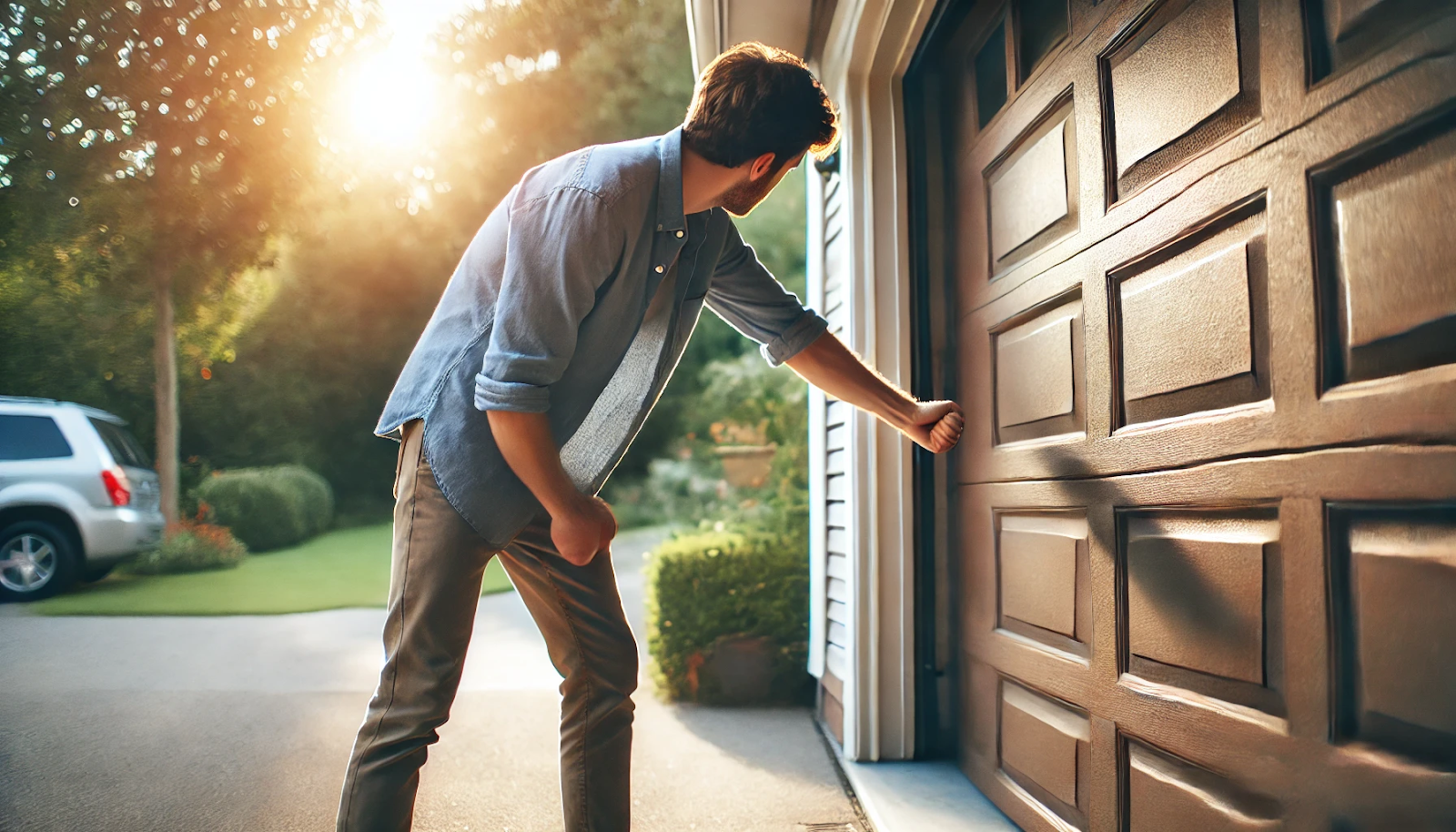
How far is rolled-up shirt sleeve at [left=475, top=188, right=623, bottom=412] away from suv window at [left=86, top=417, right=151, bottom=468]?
2.98 meters

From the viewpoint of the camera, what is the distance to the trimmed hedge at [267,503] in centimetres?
549

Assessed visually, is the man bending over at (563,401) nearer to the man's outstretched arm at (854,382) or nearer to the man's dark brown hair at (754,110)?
the man's dark brown hair at (754,110)

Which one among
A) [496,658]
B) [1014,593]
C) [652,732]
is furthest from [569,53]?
[1014,593]

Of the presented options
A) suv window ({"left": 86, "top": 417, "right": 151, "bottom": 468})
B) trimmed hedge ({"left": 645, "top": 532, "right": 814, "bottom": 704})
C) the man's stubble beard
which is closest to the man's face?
the man's stubble beard

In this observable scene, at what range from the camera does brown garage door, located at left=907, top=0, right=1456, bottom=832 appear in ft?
2.50

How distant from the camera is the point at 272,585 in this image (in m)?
5.51

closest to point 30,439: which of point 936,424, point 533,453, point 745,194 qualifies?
point 533,453

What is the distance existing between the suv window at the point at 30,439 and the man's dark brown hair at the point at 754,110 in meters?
2.83

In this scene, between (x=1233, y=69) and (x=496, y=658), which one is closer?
(x=1233, y=69)

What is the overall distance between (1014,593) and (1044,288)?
67cm

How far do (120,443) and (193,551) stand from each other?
5.71ft

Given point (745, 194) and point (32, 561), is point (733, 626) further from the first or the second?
point (32, 561)

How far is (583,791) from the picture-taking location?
3.99 feet

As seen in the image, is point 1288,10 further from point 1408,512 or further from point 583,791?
point 583,791
